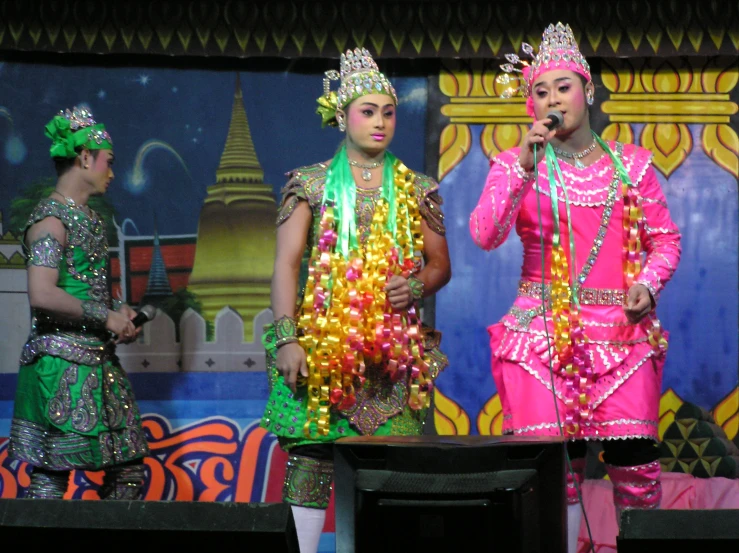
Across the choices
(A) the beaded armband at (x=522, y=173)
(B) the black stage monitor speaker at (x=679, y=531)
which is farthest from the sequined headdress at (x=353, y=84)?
(B) the black stage monitor speaker at (x=679, y=531)

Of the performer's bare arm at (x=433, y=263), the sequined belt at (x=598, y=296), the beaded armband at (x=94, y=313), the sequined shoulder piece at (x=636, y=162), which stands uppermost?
the sequined shoulder piece at (x=636, y=162)

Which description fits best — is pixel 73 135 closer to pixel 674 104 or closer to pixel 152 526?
pixel 152 526

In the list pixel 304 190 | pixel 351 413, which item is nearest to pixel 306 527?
pixel 351 413

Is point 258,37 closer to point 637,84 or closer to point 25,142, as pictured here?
Answer: point 25,142

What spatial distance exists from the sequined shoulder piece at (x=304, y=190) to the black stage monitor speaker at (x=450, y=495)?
1362 millimetres

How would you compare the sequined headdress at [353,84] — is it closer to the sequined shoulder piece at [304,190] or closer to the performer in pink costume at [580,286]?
the sequined shoulder piece at [304,190]

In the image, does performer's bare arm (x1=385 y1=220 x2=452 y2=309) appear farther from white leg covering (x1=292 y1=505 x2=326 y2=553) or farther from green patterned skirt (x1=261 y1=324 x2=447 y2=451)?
white leg covering (x1=292 y1=505 x2=326 y2=553)

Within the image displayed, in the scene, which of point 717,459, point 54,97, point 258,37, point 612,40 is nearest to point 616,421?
point 717,459

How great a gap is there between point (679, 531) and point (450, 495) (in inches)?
18.7

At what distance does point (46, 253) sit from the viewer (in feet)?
14.1

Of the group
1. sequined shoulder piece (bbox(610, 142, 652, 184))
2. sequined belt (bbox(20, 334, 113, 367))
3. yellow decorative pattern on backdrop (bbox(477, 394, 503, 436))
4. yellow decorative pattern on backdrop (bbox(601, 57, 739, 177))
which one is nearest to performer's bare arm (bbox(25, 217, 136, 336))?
sequined belt (bbox(20, 334, 113, 367))

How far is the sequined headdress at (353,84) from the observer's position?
153 inches

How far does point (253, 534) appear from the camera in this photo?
2.50 m

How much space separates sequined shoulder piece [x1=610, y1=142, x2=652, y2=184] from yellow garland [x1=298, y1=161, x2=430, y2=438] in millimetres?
690
